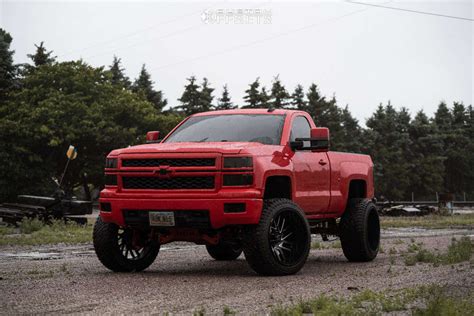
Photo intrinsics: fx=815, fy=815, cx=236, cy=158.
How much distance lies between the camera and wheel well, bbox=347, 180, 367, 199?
12391mm

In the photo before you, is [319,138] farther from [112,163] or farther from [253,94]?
[253,94]

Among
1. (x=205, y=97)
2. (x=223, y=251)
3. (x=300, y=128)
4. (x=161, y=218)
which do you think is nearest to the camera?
(x=161, y=218)

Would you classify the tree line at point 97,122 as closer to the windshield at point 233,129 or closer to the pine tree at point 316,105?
the pine tree at point 316,105

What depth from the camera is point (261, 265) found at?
9.20 metres

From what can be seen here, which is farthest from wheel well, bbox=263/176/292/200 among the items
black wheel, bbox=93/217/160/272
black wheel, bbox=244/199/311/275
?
black wheel, bbox=93/217/160/272

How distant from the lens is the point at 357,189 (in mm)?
12539

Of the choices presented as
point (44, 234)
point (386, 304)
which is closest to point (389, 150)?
point (44, 234)

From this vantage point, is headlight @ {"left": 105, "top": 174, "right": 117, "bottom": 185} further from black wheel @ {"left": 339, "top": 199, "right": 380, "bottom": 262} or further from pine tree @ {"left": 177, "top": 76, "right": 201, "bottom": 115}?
pine tree @ {"left": 177, "top": 76, "right": 201, "bottom": 115}

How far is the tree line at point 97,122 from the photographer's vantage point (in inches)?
2170

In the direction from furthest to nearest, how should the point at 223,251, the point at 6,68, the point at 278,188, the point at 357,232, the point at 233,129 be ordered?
the point at 6,68 < the point at 223,251 < the point at 357,232 < the point at 233,129 < the point at 278,188

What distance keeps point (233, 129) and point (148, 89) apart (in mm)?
75496

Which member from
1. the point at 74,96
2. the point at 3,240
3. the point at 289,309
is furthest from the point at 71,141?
the point at 289,309

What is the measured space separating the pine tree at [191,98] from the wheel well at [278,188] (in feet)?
242

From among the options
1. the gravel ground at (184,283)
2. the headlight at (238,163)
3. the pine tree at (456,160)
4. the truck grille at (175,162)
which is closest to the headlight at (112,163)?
the truck grille at (175,162)
